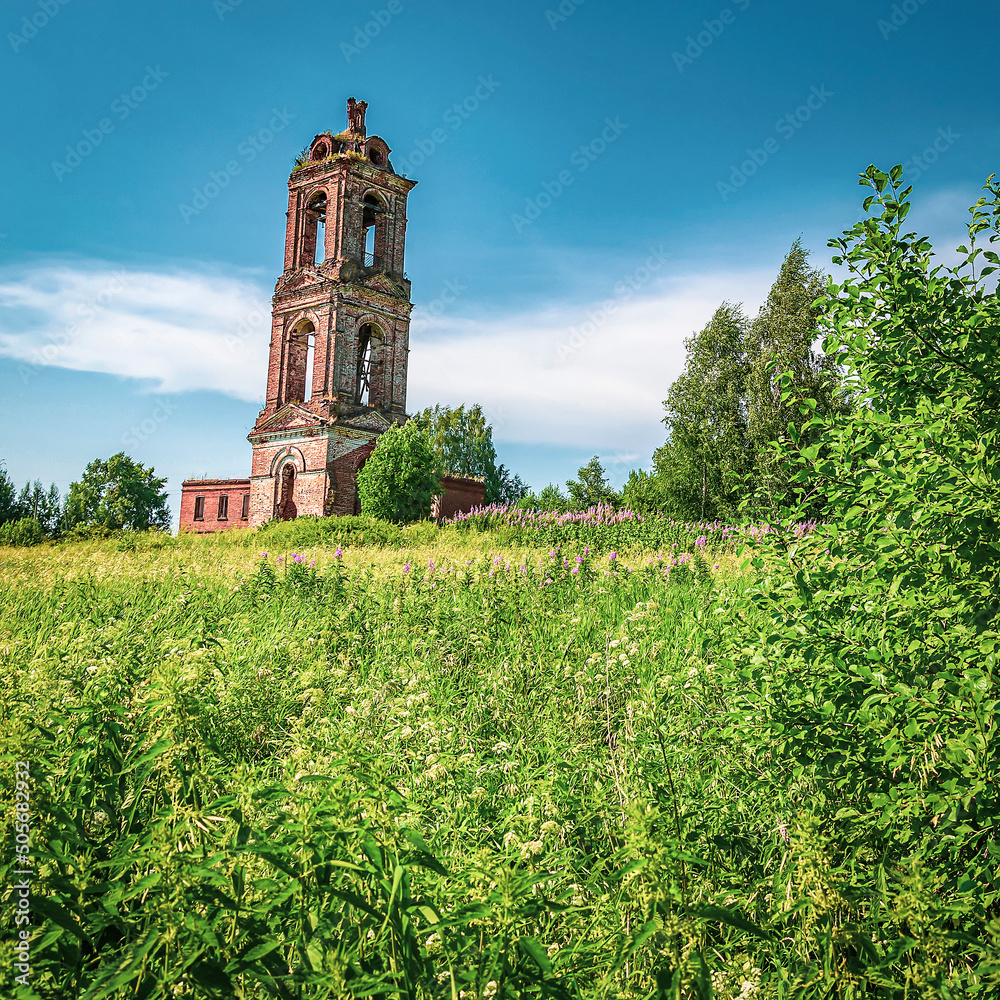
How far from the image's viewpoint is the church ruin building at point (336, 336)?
2838cm

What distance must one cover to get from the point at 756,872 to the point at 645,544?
9979mm

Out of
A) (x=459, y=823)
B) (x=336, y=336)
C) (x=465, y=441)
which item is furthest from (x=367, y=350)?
(x=459, y=823)

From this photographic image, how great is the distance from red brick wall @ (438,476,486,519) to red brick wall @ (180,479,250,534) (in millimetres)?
14044

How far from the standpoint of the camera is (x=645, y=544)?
12664mm

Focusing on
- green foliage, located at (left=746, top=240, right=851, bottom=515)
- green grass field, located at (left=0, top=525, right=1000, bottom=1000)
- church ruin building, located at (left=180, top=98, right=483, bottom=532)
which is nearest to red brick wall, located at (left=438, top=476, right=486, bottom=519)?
church ruin building, located at (left=180, top=98, right=483, bottom=532)

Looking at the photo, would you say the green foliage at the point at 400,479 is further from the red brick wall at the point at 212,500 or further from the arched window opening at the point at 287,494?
the red brick wall at the point at 212,500

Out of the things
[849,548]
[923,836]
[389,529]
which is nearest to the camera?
[923,836]

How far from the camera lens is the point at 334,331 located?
28906 millimetres

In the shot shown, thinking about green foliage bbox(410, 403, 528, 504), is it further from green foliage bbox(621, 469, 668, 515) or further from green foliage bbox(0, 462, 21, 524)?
green foliage bbox(0, 462, 21, 524)

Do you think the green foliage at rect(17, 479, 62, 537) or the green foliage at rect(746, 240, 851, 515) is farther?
the green foliage at rect(17, 479, 62, 537)

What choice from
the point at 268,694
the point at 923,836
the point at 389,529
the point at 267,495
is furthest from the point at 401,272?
the point at 923,836

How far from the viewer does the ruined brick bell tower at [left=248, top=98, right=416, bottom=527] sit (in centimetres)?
2836

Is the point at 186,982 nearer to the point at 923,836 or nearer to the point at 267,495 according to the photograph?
the point at 923,836

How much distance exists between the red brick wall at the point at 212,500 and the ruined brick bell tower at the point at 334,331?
898 centimetres
